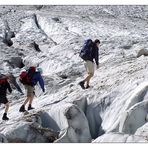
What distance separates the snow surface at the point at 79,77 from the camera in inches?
492

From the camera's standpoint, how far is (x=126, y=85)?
13922 millimetres

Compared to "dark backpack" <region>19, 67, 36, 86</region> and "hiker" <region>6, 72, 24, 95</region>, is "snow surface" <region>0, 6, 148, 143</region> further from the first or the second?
"dark backpack" <region>19, 67, 36, 86</region>

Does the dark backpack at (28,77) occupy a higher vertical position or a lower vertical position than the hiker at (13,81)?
higher

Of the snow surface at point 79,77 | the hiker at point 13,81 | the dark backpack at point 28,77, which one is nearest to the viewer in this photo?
the snow surface at point 79,77

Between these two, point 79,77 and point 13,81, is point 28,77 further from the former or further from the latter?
point 13,81

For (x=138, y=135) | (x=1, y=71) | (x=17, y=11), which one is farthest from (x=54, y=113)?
(x=17, y=11)

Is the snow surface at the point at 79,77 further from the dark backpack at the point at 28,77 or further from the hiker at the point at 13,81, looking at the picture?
the dark backpack at the point at 28,77

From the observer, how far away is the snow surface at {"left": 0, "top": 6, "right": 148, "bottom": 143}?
12508 mm

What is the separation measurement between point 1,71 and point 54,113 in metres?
6.86

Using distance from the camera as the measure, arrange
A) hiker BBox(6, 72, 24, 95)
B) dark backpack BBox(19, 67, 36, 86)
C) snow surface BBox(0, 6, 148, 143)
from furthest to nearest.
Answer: hiker BBox(6, 72, 24, 95) → dark backpack BBox(19, 67, 36, 86) → snow surface BBox(0, 6, 148, 143)

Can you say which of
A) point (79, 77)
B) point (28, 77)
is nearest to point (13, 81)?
point (79, 77)

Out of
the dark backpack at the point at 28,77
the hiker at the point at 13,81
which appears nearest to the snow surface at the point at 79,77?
the hiker at the point at 13,81

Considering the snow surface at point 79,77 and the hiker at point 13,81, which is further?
the hiker at point 13,81

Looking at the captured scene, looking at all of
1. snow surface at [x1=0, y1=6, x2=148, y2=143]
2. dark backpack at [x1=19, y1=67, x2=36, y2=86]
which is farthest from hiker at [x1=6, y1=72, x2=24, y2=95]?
dark backpack at [x1=19, y1=67, x2=36, y2=86]
